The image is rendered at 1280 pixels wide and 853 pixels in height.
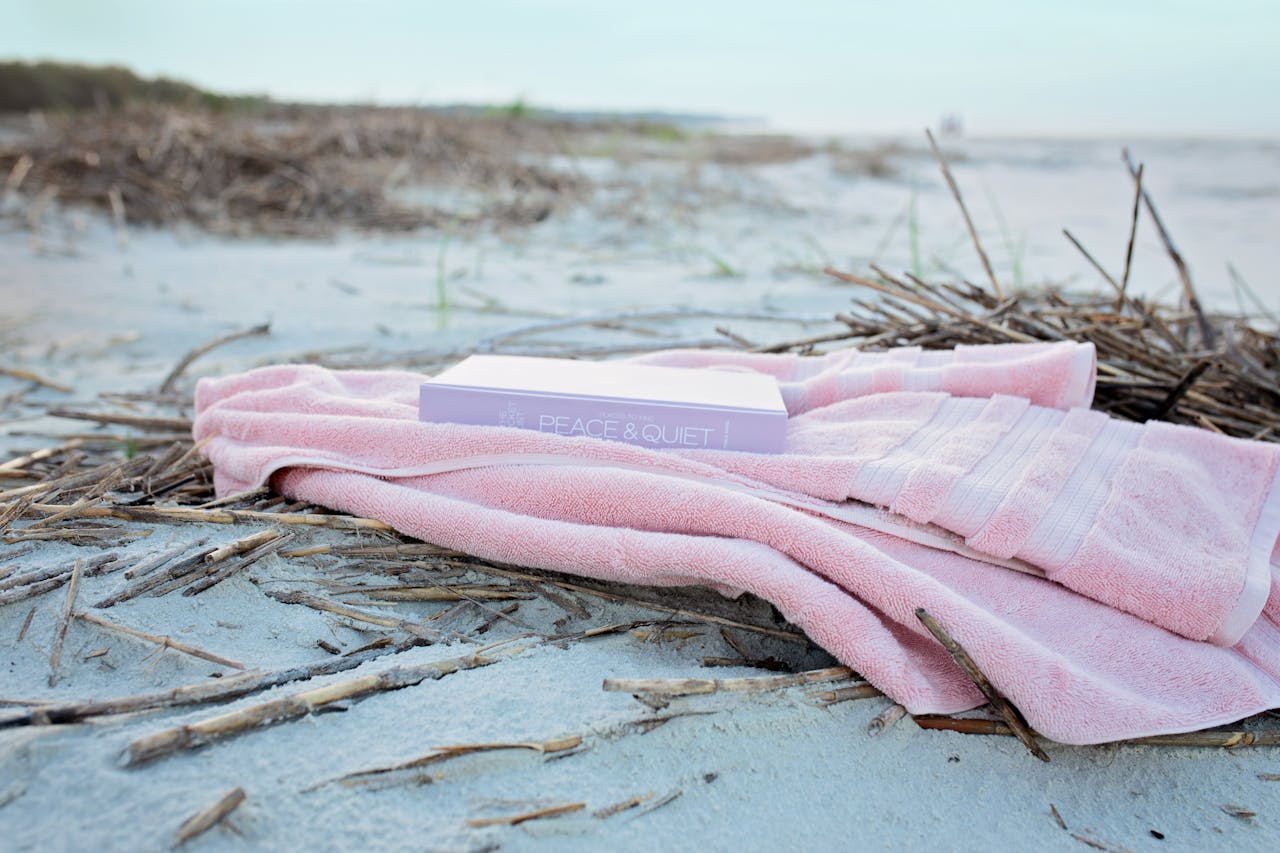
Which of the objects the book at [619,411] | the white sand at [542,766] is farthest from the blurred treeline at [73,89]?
the book at [619,411]

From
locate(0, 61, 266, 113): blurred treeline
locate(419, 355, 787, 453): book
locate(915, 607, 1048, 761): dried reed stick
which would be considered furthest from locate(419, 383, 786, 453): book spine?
locate(0, 61, 266, 113): blurred treeline

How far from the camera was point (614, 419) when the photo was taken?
1464 millimetres

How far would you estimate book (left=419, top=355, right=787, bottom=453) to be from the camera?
1.44m

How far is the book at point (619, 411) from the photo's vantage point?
1.44m

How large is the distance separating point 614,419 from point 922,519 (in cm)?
48

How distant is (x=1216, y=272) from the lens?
4.67 metres

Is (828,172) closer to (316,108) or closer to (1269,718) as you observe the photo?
(316,108)

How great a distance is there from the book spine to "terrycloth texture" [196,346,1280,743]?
54mm

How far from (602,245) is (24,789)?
351 centimetres

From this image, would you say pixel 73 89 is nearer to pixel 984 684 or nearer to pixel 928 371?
pixel 928 371

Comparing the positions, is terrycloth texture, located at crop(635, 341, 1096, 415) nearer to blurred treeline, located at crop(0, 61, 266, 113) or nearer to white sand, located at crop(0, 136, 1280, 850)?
white sand, located at crop(0, 136, 1280, 850)

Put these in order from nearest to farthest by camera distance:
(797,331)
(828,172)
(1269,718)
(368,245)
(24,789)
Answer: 1. (24,789)
2. (1269,718)
3. (797,331)
4. (368,245)
5. (828,172)

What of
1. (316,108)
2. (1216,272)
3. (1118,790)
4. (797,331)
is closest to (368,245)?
(797,331)

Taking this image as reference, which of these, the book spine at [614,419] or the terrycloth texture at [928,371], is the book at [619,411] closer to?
the book spine at [614,419]
